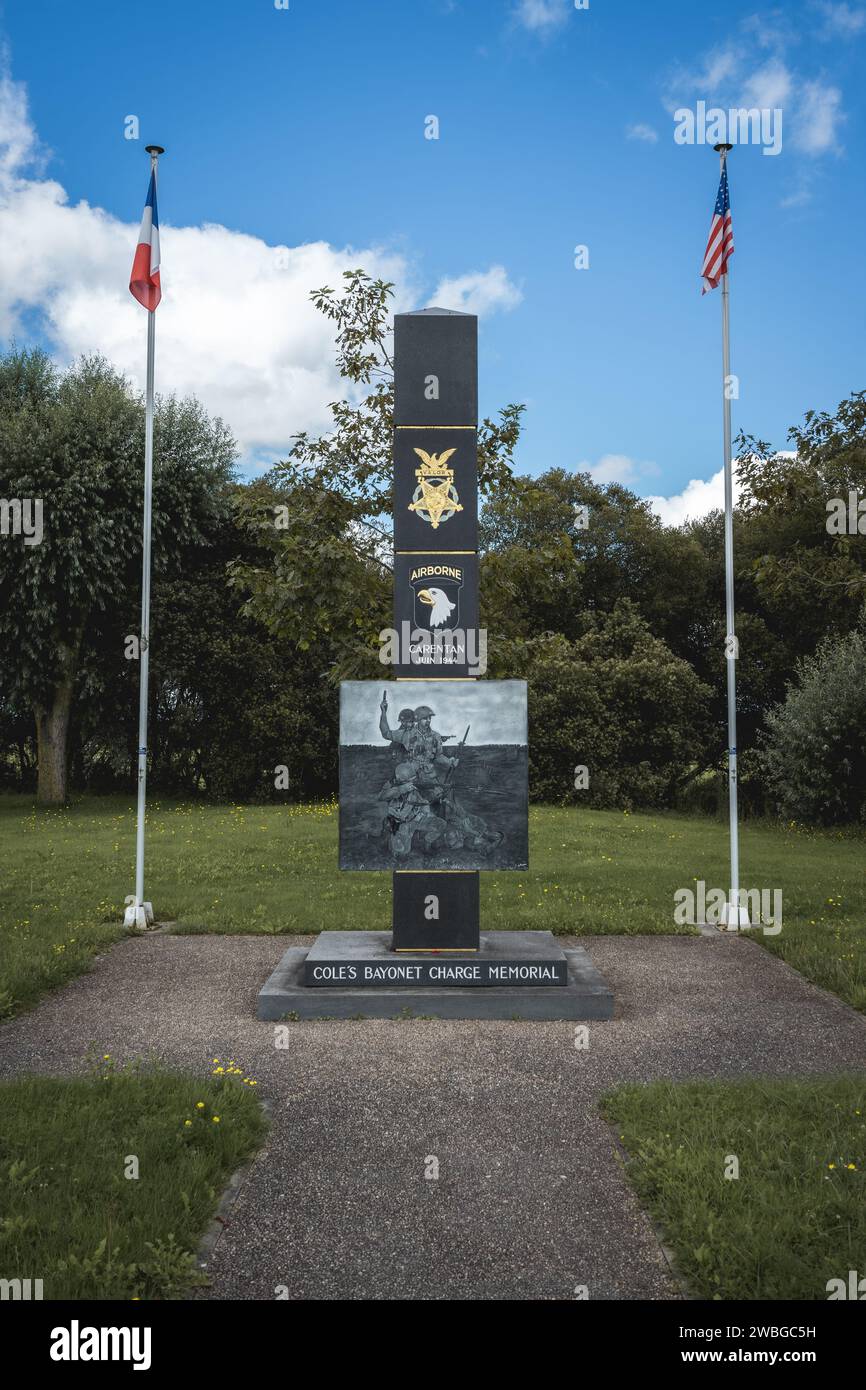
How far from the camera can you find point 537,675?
21.6m

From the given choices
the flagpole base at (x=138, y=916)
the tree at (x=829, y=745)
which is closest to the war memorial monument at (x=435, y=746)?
the flagpole base at (x=138, y=916)

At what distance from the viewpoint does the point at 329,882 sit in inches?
479

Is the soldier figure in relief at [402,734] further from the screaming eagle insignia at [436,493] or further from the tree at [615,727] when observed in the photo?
the tree at [615,727]

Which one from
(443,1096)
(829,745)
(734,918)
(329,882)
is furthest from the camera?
(829,745)

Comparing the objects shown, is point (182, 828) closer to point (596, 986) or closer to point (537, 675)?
point (537, 675)

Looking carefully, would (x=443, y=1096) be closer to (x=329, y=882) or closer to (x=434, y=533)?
(x=434, y=533)

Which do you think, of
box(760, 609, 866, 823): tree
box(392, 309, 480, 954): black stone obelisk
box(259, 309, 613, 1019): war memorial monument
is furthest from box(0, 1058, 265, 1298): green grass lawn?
box(760, 609, 866, 823): tree

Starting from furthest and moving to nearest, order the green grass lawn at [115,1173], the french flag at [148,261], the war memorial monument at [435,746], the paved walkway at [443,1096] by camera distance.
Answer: the french flag at [148,261] < the war memorial monument at [435,746] < the paved walkway at [443,1096] < the green grass lawn at [115,1173]

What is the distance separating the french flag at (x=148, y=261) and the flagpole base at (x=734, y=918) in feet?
26.6

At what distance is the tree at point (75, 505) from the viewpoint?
19516 millimetres

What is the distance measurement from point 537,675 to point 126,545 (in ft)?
29.3

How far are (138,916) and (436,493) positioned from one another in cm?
506

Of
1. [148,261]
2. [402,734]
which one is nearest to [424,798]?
[402,734]

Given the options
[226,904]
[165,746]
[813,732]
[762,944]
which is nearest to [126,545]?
[165,746]
